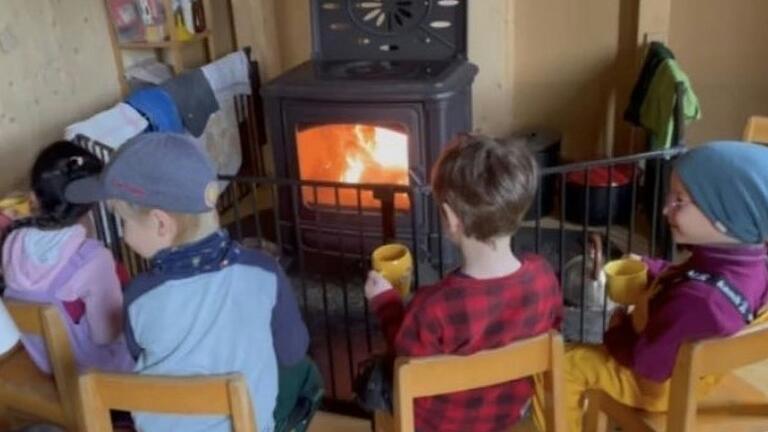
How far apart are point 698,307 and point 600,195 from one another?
1844mm

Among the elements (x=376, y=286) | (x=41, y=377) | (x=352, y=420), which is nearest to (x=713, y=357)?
(x=376, y=286)

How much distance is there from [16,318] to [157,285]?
1.14 ft

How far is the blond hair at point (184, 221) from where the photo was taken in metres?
1.32

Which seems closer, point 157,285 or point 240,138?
point 157,285

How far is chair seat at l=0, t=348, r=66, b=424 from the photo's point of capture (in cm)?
162

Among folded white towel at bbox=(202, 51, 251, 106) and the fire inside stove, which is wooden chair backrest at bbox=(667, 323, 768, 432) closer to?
the fire inside stove

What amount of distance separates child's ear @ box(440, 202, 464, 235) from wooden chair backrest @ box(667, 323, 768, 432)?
37 centimetres

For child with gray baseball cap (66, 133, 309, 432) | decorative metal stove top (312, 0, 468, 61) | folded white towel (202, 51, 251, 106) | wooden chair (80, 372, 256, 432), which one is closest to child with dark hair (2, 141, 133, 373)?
child with gray baseball cap (66, 133, 309, 432)

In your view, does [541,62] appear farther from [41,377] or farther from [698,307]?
[41,377]

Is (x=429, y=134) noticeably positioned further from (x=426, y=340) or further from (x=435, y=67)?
(x=426, y=340)

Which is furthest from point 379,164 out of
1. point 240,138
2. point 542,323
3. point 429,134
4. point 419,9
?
point 542,323

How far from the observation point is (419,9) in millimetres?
3023

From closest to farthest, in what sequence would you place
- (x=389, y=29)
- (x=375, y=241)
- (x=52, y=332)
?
(x=52, y=332) < (x=375, y=241) < (x=389, y=29)

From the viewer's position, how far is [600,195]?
3.10 m
